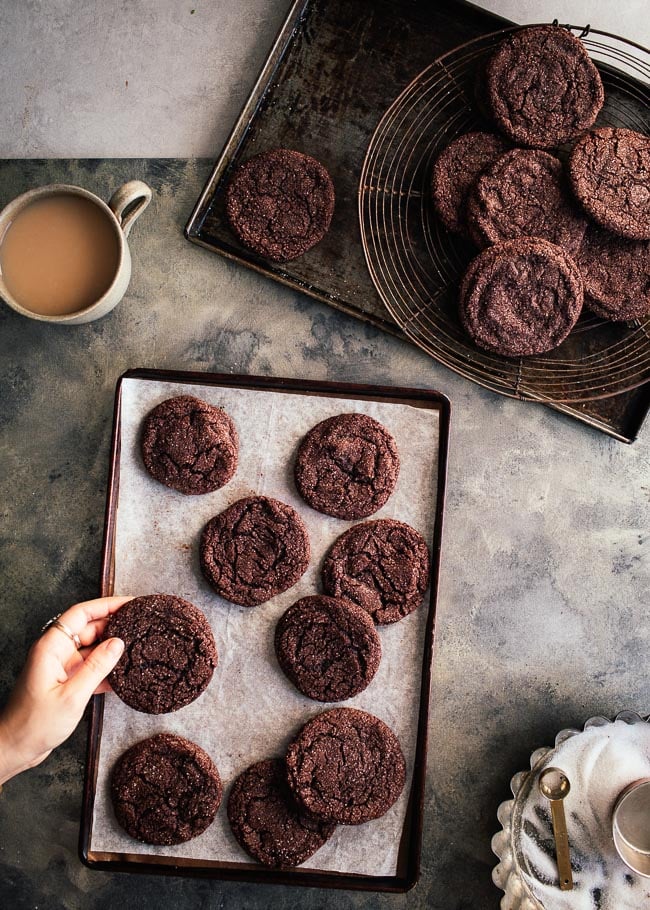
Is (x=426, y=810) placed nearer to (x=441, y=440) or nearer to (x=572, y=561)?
(x=572, y=561)

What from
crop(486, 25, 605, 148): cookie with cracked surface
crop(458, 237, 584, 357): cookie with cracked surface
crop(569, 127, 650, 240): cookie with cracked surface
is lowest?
crop(458, 237, 584, 357): cookie with cracked surface

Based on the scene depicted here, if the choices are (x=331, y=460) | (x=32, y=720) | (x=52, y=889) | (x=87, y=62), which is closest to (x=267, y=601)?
(x=331, y=460)

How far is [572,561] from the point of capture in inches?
86.1

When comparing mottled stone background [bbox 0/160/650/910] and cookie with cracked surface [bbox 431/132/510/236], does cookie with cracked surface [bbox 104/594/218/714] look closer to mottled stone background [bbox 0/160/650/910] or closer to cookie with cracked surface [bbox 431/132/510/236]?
mottled stone background [bbox 0/160/650/910]

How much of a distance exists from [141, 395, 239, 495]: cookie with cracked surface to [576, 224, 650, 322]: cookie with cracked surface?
3.64 feet

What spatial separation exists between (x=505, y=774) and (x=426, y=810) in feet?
0.85

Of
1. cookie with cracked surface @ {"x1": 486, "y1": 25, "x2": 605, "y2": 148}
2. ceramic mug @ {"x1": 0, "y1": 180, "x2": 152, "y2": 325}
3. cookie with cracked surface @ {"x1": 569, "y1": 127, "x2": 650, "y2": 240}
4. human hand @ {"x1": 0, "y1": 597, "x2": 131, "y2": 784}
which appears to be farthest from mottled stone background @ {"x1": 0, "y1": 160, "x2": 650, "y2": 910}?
cookie with cracked surface @ {"x1": 486, "y1": 25, "x2": 605, "y2": 148}

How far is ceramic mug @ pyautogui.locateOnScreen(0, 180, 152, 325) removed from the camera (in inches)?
75.2

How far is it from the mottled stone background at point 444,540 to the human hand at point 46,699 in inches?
13.9

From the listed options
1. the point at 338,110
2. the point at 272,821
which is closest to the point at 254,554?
the point at 272,821

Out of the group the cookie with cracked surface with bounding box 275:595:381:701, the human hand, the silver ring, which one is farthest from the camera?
the cookie with cracked surface with bounding box 275:595:381:701

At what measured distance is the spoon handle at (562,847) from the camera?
1937 millimetres

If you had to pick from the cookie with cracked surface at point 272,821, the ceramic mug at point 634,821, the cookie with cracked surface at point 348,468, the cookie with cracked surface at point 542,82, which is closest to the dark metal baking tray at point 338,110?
the cookie with cracked surface at point 542,82

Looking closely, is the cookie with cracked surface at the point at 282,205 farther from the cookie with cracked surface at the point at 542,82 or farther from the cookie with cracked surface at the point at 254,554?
the cookie with cracked surface at the point at 254,554
